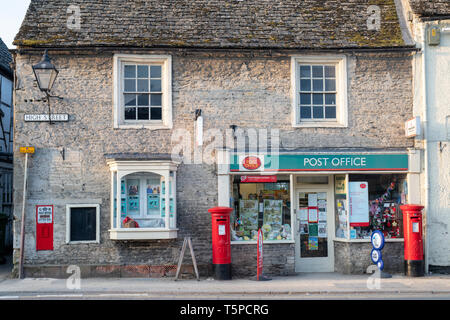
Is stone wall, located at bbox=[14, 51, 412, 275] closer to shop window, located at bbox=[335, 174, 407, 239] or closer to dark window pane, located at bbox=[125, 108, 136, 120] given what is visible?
dark window pane, located at bbox=[125, 108, 136, 120]

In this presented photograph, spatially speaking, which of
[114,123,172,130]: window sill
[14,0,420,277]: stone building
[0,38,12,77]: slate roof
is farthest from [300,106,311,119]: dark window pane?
[0,38,12,77]: slate roof

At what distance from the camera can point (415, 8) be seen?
1370 centimetres

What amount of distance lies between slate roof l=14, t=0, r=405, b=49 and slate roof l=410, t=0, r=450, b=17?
64 cm

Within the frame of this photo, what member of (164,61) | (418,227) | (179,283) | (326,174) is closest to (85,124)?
(164,61)

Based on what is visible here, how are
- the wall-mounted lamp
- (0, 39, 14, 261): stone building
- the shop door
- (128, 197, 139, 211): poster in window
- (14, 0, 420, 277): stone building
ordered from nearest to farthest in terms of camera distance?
the wall-mounted lamp → (14, 0, 420, 277): stone building → (128, 197, 139, 211): poster in window → the shop door → (0, 39, 14, 261): stone building

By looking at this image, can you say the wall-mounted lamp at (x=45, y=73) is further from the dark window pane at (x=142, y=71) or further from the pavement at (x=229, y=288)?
the pavement at (x=229, y=288)

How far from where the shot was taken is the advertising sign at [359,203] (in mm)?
13500

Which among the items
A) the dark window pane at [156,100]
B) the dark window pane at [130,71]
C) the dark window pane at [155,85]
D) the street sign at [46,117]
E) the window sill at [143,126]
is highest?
the dark window pane at [130,71]

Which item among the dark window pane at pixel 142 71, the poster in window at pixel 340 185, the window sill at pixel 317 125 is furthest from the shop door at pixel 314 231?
the dark window pane at pixel 142 71

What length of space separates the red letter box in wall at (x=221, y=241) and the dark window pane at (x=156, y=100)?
3.09 m

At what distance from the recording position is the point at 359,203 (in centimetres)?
1355

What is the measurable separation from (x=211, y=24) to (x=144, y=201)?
4.78 meters

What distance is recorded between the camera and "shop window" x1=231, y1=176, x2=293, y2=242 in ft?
44.2

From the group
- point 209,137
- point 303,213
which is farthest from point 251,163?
point 303,213
